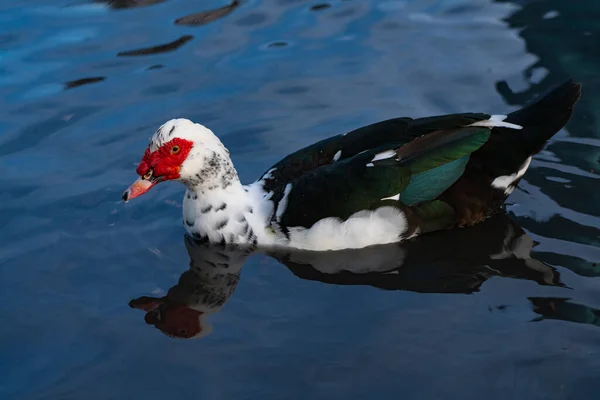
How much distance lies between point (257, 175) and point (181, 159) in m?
1.19

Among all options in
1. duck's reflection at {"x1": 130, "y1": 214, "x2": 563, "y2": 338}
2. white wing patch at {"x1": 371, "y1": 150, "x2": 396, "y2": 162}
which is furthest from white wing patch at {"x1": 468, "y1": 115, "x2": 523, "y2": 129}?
duck's reflection at {"x1": 130, "y1": 214, "x2": 563, "y2": 338}

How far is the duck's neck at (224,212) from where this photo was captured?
6363mm

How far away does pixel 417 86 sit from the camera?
834 centimetres

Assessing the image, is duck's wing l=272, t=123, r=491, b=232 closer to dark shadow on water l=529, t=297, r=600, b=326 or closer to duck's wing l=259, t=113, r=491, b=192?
duck's wing l=259, t=113, r=491, b=192

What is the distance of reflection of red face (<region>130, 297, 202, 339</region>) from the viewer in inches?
223

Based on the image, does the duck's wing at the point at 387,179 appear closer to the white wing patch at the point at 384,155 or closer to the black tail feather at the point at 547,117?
Result: the white wing patch at the point at 384,155

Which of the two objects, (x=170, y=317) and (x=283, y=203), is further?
(x=283, y=203)

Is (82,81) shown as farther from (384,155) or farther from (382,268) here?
(382,268)

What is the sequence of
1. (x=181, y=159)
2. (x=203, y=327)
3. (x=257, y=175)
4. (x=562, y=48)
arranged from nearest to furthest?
(x=203, y=327) < (x=181, y=159) < (x=257, y=175) < (x=562, y=48)

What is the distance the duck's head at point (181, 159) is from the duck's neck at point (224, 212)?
0.08m

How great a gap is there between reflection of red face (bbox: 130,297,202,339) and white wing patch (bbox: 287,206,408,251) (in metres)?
0.85

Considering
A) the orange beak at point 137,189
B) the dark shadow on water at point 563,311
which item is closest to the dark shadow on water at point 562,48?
the dark shadow on water at point 563,311

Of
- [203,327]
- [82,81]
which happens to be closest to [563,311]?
[203,327]

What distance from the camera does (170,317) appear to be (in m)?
5.84
